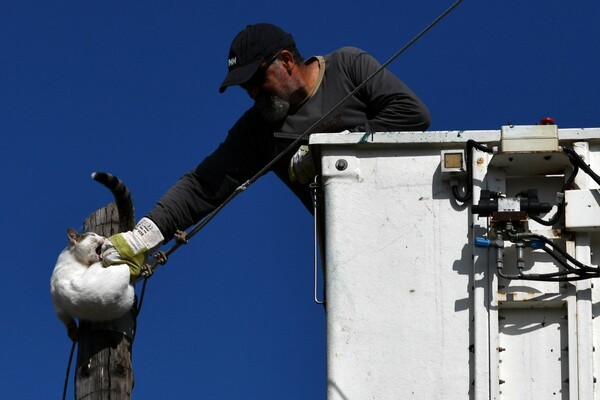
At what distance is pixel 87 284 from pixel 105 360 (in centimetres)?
49

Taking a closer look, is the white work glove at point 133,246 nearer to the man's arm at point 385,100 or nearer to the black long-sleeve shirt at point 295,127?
the black long-sleeve shirt at point 295,127

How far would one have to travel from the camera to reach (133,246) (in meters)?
7.62

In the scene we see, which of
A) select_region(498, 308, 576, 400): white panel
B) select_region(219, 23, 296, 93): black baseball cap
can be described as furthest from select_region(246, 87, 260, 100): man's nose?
select_region(498, 308, 576, 400): white panel

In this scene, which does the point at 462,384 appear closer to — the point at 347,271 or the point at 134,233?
the point at 347,271

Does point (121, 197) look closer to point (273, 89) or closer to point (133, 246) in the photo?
point (133, 246)

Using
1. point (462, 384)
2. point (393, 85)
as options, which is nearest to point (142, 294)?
point (393, 85)

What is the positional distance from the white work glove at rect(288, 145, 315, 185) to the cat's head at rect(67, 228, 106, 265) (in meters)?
1.13

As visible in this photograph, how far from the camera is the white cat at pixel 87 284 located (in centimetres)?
745

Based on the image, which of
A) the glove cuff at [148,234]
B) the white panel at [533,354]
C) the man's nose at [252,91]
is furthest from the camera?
the man's nose at [252,91]

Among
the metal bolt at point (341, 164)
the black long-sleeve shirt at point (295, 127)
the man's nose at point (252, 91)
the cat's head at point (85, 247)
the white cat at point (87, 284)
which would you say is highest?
the man's nose at point (252, 91)

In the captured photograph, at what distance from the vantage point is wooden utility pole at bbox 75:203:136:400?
7.64 metres

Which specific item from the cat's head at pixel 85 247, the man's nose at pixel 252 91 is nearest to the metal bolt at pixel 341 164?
the man's nose at pixel 252 91

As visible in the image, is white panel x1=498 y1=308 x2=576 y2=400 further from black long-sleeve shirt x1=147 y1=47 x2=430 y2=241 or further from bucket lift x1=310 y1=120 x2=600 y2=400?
black long-sleeve shirt x1=147 y1=47 x2=430 y2=241

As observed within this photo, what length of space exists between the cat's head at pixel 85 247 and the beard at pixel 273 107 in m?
1.09
